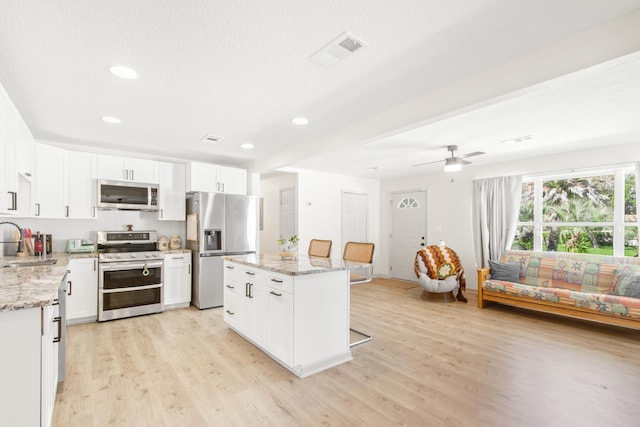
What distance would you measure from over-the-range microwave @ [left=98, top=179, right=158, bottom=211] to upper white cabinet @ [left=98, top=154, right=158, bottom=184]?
0.07 m

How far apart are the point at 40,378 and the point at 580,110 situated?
4499mm

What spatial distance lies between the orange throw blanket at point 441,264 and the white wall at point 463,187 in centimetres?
79

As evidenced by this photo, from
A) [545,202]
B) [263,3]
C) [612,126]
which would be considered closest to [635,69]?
[612,126]

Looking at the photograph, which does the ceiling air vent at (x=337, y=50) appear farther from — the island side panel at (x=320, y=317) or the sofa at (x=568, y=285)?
the sofa at (x=568, y=285)

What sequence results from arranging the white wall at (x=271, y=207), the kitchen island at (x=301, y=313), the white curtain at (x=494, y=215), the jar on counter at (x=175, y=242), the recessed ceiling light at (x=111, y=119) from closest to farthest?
the kitchen island at (x=301, y=313) → the recessed ceiling light at (x=111, y=119) → the jar on counter at (x=175, y=242) → the white curtain at (x=494, y=215) → the white wall at (x=271, y=207)

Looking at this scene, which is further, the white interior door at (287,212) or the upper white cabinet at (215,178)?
the white interior door at (287,212)

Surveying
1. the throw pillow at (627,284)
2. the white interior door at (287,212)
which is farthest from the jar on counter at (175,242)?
the throw pillow at (627,284)

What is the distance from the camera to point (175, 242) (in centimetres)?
493

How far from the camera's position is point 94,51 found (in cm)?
200

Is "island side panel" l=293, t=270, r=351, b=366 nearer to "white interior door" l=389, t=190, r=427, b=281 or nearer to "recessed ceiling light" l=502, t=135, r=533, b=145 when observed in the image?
"recessed ceiling light" l=502, t=135, r=533, b=145

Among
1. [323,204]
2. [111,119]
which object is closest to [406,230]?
[323,204]

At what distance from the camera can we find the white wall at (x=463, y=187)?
4.47 meters

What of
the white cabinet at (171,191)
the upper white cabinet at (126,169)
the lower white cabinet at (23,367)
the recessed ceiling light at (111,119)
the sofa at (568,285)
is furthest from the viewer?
the white cabinet at (171,191)

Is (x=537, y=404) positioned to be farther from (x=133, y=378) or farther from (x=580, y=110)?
(x=133, y=378)
